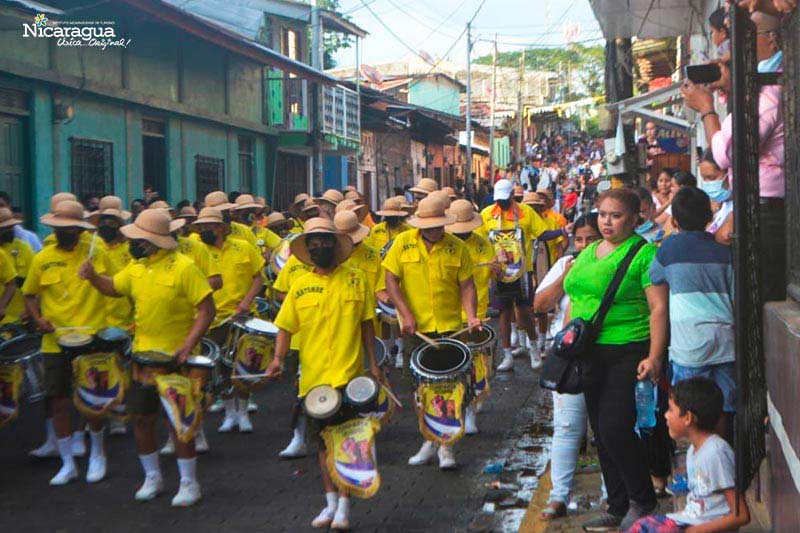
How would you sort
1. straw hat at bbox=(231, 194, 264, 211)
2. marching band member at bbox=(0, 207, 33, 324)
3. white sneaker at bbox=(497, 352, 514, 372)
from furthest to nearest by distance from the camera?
straw hat at bbox=(231, 194, 264, 211) < white sneaker at bbox=(497, 352, 514, 372) < marching band member at bbox=(0, 207, 33, 324)

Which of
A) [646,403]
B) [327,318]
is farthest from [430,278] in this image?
[646,403]

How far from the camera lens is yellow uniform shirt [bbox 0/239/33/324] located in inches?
381

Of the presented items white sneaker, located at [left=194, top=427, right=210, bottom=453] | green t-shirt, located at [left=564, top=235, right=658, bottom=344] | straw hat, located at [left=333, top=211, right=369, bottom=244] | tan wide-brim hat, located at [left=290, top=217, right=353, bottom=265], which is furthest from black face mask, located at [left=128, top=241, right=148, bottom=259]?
green t-shirt, located at [left=564, top=235, right=658, bottom=344]

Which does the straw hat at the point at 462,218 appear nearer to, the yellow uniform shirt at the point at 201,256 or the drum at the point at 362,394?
the yellow uniform shirt at the point at 201,256

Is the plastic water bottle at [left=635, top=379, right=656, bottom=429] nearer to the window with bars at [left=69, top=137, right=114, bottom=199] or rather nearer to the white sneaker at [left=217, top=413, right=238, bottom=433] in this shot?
the white sneaker at [left=217, top=413, right=238, bottom=433]

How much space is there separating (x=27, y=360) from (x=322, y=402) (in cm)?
290

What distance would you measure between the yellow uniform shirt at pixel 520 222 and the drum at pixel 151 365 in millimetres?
5647

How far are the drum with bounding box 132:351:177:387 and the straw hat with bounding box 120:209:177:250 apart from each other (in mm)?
753

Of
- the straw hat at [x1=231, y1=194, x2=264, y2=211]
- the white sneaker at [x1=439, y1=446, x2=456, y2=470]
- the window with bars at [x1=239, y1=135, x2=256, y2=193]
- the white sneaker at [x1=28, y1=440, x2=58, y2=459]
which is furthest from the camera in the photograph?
the window with bars at [x1=239, y1=135, x2=256, y2=193]

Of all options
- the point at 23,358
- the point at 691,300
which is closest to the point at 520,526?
the point at 691,300

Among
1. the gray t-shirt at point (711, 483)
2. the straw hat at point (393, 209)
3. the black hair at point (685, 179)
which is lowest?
the gray t-shirt at point (711, 483)

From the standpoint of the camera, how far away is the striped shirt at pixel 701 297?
5633 millimetres

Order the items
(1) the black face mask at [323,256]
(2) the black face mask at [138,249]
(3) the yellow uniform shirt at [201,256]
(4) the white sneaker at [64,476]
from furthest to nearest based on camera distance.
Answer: (3) the yellow uniform shirt at [201,256] → (4) the white sneaker at [64,476] → (2) the black face mask at [138,249] → (1) the black face mask at [323,256]

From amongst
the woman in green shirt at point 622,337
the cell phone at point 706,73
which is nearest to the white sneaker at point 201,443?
the woman in green shirt at point 622,337
